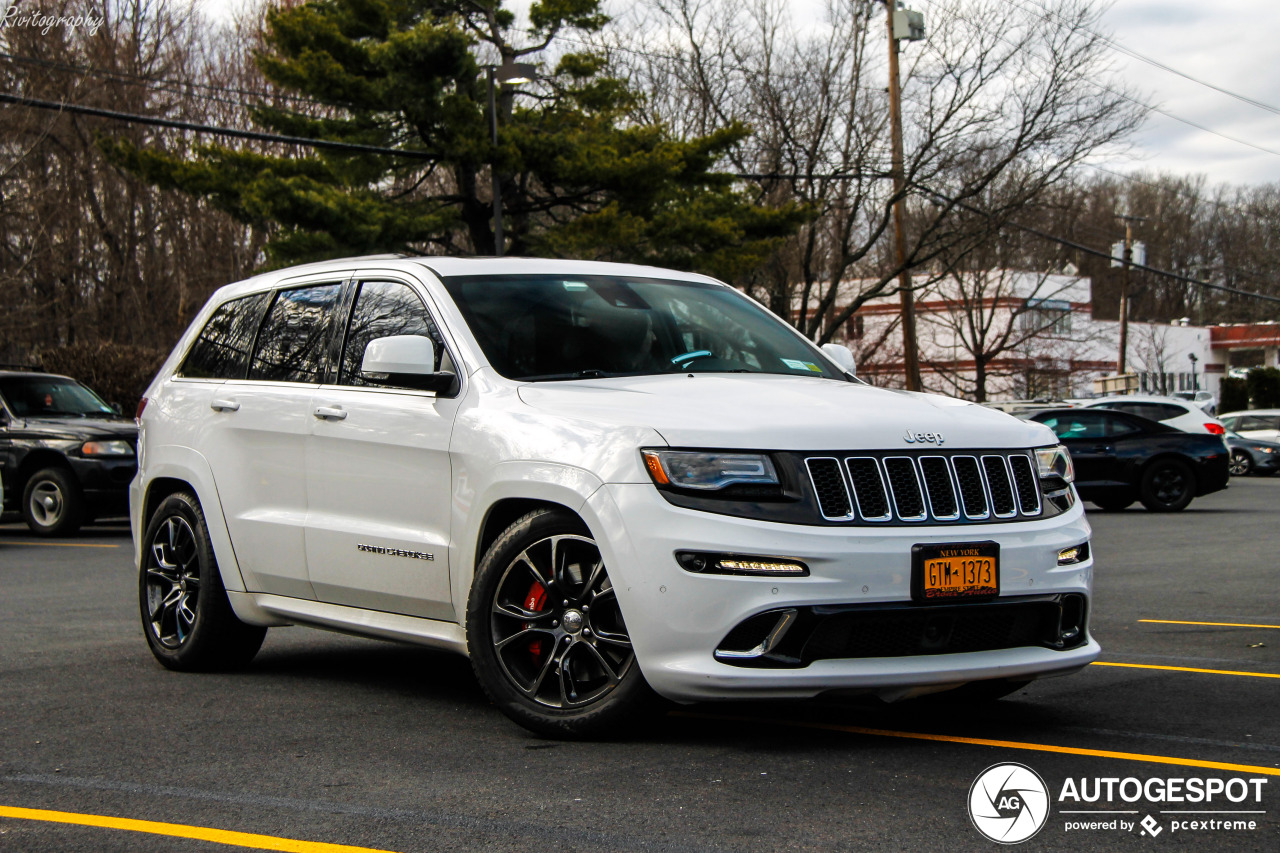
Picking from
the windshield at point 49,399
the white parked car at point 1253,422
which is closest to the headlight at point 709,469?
the windshield at point 49,399

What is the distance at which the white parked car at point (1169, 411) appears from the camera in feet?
71.3

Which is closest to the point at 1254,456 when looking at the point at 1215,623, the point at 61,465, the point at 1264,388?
the point at 1264,388

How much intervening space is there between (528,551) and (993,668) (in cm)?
162

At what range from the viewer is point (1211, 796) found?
4.20 metres

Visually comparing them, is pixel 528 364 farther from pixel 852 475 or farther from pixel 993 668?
pixel 993 668

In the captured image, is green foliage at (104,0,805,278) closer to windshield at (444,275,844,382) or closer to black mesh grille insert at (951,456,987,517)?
windshield at (444,275,844,382)

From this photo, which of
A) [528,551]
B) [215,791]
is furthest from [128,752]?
[528,551]

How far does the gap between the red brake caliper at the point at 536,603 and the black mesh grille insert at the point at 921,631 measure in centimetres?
97

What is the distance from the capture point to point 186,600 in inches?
272

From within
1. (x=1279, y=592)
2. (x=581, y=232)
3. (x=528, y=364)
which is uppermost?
(x=581, y=232)

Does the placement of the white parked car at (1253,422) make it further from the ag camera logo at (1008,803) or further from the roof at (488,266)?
the ag camera logo at (1008,803)

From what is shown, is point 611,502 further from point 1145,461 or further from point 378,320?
point 1145,461

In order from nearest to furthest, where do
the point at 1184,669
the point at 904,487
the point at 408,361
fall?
the point at 904,487
the point at 408,361
the point at 1184,669

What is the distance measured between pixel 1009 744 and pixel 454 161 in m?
23.1
